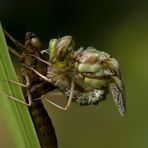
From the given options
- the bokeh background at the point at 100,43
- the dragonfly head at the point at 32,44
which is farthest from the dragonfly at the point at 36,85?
the bokeh background at the point at 100,43

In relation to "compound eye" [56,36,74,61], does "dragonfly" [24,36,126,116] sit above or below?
below

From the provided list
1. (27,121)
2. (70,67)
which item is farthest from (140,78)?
(27,121)

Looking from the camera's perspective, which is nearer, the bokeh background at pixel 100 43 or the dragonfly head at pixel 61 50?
the dragonfly head at pixel 61 50

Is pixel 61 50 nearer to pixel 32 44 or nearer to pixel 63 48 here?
pixel 63 48

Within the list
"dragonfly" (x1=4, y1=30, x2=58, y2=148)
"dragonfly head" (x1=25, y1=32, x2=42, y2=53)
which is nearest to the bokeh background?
"dragonfly" (x1=4, y1=30, x2=58, y2=148)

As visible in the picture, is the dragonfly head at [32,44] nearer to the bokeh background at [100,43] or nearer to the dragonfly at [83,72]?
the dragonfly at [83,72]

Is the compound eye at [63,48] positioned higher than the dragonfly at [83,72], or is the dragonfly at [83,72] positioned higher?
the compound eye at [63,48]

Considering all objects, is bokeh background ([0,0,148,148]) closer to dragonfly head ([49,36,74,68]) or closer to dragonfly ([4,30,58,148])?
dragonfly ([4,30,58,148])

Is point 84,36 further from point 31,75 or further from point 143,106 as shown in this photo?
point 31,75
